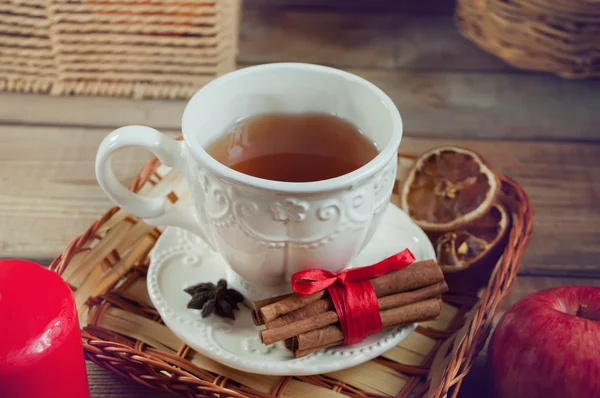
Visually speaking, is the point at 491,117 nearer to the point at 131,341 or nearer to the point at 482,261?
the point at 482,261

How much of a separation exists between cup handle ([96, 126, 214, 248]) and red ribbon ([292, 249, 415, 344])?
0.46ft

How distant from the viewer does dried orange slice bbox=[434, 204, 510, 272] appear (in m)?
0.95

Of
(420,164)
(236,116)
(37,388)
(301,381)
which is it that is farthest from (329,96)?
(37,388)

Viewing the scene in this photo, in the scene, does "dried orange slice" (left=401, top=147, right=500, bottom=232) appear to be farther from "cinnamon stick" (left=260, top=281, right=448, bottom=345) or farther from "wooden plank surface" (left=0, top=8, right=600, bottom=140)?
"wooden plank surface" (left=0, top=8, right=600, bottom=140)

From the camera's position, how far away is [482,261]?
94cm

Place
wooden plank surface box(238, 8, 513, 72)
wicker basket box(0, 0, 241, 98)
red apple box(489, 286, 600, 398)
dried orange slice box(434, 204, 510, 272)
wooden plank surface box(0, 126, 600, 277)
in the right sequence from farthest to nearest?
1. wooden plank surface box(238, 8, 513, 72)
2. wicker basket box(0, 0, 241, 98)
3. wooden plank surface box(0, 126, 600, 277)
4. dried orange slice box(434, 204, 510, 272)
5. red apple box(489, 286, 600, 398)

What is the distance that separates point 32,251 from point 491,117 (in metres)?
0.85

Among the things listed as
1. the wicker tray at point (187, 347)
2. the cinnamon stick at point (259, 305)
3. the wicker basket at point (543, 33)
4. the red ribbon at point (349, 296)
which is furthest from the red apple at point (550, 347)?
the wicker basket at point (543, 33)

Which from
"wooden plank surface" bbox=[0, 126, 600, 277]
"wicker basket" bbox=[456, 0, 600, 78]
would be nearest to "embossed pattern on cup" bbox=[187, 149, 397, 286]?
"wooden plank surface" bbox=[0, 126, 600, 277]

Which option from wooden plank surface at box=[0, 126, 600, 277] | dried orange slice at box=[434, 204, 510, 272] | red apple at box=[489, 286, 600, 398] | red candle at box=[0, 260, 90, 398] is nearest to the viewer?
red candle at box=[0, 260, 90, 398]

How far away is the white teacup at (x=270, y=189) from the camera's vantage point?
73cm

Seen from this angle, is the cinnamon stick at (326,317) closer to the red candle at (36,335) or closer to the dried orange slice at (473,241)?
the dried orange slice at (473,241)

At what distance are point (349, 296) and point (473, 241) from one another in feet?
0.81

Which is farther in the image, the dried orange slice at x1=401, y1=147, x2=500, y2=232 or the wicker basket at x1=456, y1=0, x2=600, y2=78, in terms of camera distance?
the wicker basket at x1=456, y1=0, x2=600, y2=78
